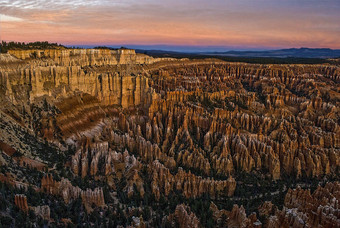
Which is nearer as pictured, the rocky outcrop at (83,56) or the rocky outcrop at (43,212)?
the rocky outcrop at (43,212)

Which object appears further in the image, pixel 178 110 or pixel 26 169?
pixel 178 110

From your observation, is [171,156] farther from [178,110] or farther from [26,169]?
[26,169]

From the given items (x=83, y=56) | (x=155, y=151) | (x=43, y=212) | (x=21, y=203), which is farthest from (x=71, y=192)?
(x=83, y=56)

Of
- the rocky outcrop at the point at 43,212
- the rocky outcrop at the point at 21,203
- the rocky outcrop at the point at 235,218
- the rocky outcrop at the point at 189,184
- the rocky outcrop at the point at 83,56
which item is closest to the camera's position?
the rocky outcrop at the point at 21,203

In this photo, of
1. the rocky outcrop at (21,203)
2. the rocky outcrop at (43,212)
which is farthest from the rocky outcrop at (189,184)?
the rocky outcrop at (21,203)

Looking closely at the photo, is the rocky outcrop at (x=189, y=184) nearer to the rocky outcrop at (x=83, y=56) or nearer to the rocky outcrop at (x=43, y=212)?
the rocky outcrop at (x=43, y=212)

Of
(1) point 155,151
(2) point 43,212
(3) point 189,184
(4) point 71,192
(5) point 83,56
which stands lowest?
(3) point 189,184

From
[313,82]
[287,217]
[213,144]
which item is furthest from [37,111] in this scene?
[313,82]

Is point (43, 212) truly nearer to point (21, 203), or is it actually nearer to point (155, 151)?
point (21, 203)
